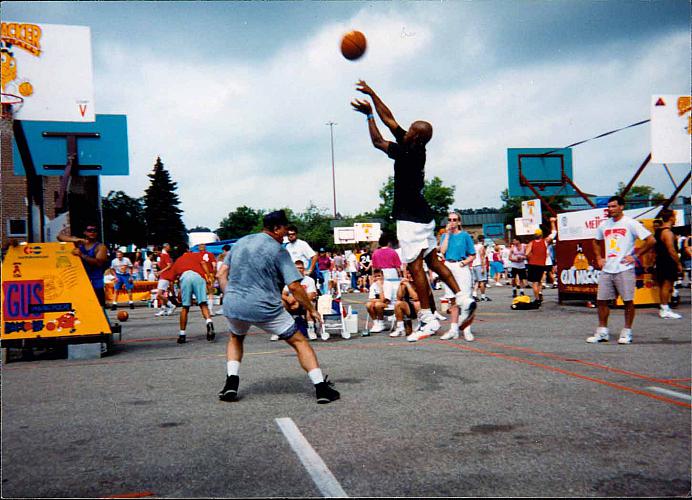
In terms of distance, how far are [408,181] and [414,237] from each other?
0.68 metres

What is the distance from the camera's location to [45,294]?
322 inches

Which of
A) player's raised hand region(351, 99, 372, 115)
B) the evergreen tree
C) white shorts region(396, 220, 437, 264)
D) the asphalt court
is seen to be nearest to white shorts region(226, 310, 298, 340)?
the asphalt court

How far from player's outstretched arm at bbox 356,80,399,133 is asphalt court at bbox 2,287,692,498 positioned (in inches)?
109

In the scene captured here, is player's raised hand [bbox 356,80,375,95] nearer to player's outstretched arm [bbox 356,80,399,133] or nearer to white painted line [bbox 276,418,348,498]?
player's outstretched arm [bbox 356,80,399,133]

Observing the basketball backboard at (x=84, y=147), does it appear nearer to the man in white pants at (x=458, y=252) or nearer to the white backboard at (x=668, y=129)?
the man in white pants at (x=458, y=252)

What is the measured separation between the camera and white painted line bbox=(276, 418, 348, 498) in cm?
304

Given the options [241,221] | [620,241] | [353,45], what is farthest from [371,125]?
[241,221]

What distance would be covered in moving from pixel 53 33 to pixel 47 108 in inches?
39.9

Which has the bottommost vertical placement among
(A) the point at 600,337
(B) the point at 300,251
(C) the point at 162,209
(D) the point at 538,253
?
(A) the point at 600,337

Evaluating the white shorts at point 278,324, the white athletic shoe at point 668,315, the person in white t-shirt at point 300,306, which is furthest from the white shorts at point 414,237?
the white athletic shoe at point 668,315

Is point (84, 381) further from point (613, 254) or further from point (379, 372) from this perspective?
point (613, 254)

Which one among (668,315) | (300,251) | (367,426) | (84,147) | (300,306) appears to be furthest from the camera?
(668,315)

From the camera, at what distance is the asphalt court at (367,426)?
3.17m

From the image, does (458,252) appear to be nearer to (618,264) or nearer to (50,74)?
(618,264)
